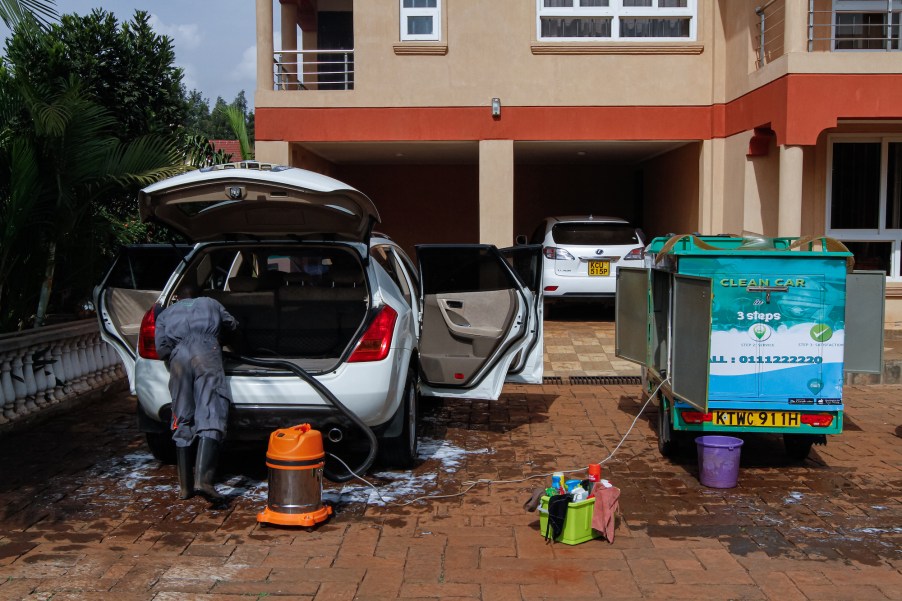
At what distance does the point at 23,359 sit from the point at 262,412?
337 cm

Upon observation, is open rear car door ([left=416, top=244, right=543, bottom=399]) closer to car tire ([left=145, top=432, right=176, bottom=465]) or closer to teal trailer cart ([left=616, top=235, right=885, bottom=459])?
teal trailer cart ([left=616, top=235, right=885, bottom=459])

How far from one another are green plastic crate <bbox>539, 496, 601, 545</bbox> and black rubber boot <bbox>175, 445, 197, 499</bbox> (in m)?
2.29

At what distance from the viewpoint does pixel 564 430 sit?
26.2 feet

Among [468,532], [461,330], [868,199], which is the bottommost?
[468,532]

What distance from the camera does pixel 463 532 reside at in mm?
5398

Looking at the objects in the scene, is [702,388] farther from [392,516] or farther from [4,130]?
[4,130]

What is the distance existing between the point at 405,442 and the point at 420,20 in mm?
8635

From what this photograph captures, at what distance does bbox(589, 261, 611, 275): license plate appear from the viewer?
12742mm

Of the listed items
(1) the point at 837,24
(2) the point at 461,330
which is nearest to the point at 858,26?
(1) the point at 837,24

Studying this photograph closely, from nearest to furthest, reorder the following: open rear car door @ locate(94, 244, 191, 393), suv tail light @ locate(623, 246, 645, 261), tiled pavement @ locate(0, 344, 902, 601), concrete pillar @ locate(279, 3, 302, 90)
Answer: tiled pavement @ locate(0, 344, 902, 601)
open rear car door @ locate(94, 244, 191, 393)
suv tail light @ locate(623, 246, 645, 261)
concrete pillar @ locate(279, 3, 302, 90)

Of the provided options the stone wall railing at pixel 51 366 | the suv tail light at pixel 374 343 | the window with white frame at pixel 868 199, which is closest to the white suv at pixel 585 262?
the window with white frame at pixel 868 199

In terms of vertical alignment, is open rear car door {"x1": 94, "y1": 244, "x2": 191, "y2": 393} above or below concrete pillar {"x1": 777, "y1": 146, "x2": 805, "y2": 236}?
below

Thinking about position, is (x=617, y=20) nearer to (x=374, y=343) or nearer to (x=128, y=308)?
(x=128, y=308)

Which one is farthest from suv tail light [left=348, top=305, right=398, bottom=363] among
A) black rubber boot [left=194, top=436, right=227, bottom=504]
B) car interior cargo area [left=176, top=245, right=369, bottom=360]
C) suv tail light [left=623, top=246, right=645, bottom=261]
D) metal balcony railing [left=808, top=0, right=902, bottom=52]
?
metal balcony railing [left=808, top=0, right=902, bottom=52]
